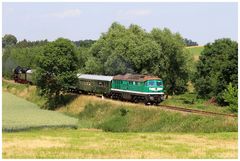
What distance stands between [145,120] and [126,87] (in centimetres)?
1020

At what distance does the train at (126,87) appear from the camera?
174 ft

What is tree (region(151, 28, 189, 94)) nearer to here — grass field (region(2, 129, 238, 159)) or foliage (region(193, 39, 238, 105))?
foliage (region(193, 39, 238, 105))

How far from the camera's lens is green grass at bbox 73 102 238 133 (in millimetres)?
40062

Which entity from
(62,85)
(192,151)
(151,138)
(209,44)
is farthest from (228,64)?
(192,151)

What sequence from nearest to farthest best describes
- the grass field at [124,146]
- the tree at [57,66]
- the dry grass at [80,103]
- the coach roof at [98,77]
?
the grass field at [124,146], the dry grass at [80,103], the coach roof at [98,77], the tree at [57,66]

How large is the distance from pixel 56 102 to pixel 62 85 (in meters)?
4.10

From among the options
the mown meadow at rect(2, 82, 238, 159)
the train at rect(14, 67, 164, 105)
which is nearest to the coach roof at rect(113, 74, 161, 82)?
the train at rect(14, 67, 164, 105)

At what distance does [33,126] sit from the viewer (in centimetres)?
4838

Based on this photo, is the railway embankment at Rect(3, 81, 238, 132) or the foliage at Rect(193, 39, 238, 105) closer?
the railway embankment at Rect(3, 81, 238, 132)

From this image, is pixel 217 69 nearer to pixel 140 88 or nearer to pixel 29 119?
pixel 140 88

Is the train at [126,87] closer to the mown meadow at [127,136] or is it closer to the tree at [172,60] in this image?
the mown meadow at [127,136]

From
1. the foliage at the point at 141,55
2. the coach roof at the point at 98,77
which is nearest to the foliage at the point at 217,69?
the foliage at the point at 141,55

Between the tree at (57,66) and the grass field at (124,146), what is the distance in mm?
29131

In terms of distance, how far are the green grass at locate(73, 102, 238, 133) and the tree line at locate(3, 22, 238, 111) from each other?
10.5 m
